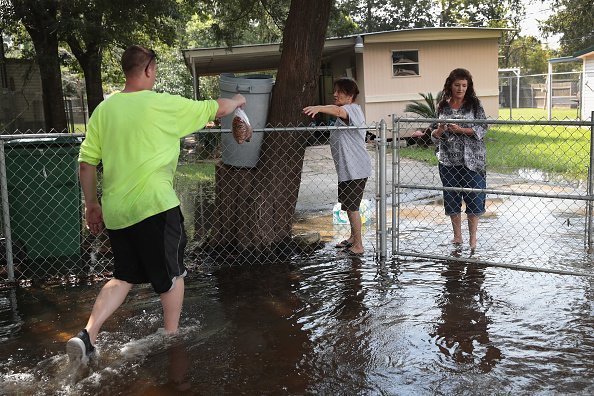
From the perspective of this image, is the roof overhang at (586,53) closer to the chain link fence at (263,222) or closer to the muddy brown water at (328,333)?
the chain link fence at (263,222)

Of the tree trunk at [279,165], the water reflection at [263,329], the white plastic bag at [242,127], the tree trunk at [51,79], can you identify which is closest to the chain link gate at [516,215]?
the tree trunk at [279,165]

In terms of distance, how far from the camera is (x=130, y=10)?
12961 millimetres

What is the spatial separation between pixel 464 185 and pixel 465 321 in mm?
2007

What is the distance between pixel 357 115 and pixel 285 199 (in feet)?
3.64

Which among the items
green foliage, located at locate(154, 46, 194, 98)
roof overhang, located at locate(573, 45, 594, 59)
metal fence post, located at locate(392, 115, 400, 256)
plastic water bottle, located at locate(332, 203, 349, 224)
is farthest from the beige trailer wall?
green foliage, located at locate(154, 46, 194, 98)

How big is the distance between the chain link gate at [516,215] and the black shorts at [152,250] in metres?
2.57

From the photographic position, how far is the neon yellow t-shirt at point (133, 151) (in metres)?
3.70

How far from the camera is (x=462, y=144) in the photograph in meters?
6.14

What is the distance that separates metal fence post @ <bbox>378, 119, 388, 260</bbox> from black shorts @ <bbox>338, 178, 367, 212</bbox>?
0.98 ft

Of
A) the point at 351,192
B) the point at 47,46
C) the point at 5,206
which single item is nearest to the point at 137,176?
the point at 5,206

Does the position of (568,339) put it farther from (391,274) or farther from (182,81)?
(182,81)

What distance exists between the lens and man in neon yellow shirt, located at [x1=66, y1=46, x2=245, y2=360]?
3.71 meters

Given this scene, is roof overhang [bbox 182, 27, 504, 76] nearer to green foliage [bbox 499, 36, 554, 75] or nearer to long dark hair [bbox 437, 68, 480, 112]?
long dark hair [bbox 437, 68, 480, 112]

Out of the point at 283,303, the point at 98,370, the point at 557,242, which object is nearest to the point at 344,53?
the point at 557,242
